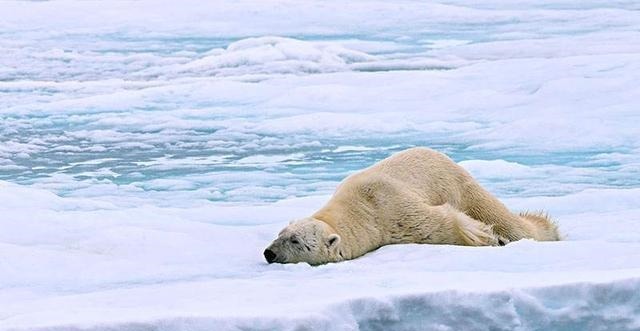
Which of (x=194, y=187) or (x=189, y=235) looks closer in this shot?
(x=189, y=235)

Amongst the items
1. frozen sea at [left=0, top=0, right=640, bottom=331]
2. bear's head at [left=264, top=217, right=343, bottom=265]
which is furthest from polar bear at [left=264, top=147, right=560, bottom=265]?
frozen sea at [left=0, top=0, right=640, bottom=331]

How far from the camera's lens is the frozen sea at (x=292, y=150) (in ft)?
9.32

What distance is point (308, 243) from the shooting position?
3.87 meters

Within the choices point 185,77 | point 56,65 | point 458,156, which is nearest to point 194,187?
point 458,156

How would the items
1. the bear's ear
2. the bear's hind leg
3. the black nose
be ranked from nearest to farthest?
the black nose
the bear's ear
the bear's hind leg

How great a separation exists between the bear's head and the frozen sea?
0.45 ft

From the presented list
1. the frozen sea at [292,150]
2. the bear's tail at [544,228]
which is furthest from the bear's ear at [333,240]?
the bear's tail at [544,228]

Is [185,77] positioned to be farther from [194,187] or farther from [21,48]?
[194,187]

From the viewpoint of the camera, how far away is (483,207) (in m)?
4.57

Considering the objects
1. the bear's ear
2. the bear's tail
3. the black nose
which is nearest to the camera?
the black nose

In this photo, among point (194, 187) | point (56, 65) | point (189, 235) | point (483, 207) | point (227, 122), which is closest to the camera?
point (189, 235)

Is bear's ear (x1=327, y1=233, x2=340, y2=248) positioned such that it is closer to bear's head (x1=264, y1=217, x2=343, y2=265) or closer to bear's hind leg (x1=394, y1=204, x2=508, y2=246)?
bear's head (x1=264, y1=217, x2=343, y2=265)

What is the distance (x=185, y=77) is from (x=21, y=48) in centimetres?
457

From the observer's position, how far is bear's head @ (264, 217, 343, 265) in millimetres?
3816
